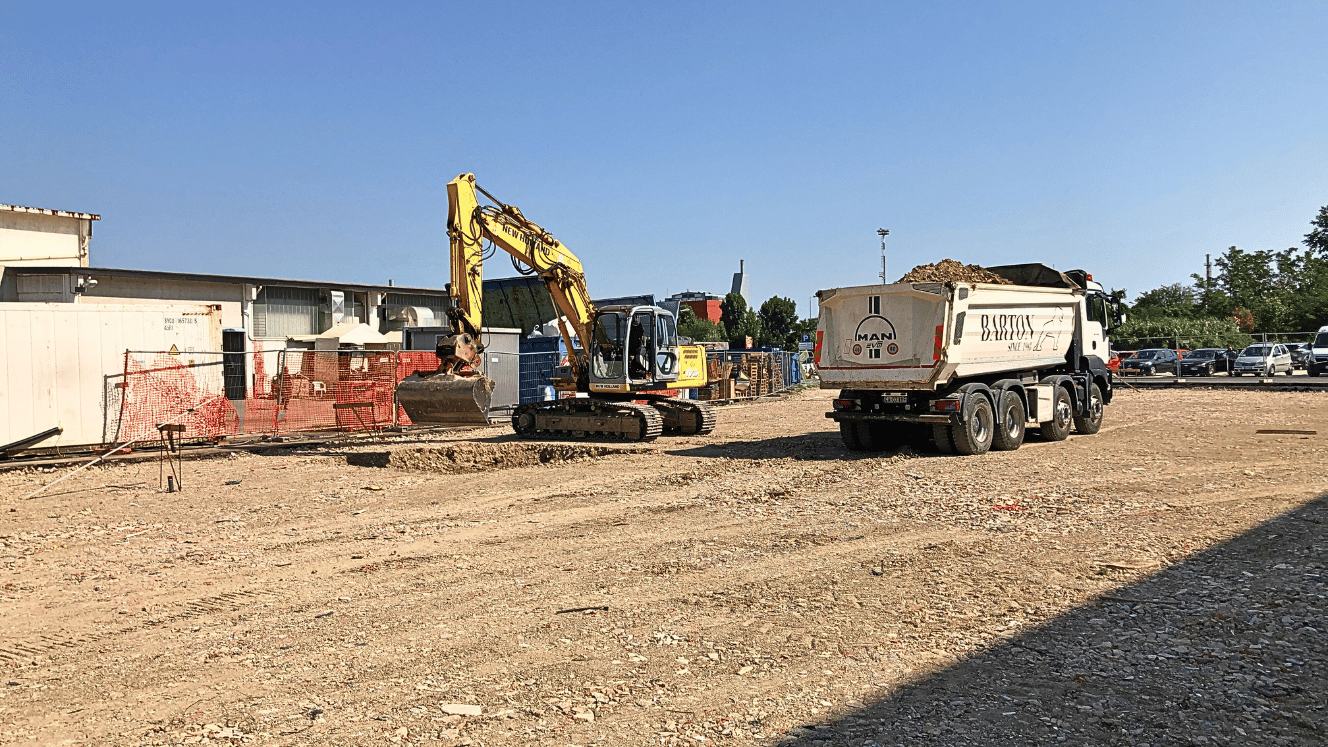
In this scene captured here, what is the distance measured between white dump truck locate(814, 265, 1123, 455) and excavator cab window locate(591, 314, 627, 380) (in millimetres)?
4814

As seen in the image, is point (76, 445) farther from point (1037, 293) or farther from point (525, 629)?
point (1037, 293)

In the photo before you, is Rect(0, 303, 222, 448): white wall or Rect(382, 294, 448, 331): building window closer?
Rect(0, 303, 222, 448): white wall

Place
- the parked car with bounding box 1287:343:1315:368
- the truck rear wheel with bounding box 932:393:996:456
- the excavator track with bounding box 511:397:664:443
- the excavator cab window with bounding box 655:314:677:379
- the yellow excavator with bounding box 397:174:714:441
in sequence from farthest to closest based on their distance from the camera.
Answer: the parked car with bounding box 1287:343:1315:368 → the excavator cab window with bounding box 655:314:677:379 → the excavator track with bounding box 511:397:664:443 → the yellow excavator with bounding box 397:174:714:441 → the truck rear wheel with bounding box 932:393:996:456

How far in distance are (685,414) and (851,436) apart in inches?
182

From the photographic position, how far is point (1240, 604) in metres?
6.57

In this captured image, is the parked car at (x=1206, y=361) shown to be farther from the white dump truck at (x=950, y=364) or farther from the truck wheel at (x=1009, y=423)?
the truck wheel at (x=1009, y=423)

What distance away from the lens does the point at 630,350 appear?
19.5 m

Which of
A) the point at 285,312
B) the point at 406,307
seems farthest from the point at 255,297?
the point at 406,307

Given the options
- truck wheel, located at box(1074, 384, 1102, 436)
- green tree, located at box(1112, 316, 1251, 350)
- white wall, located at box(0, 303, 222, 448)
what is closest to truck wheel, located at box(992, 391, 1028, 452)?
truck wheel, located at box(1074, 384, 1102, 436)

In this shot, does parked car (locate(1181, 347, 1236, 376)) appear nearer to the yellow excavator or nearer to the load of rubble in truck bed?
the load of rubble in truck bed

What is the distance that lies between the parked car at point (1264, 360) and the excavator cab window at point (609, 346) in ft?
A: 119

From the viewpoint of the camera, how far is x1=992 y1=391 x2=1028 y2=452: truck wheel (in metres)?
15.9

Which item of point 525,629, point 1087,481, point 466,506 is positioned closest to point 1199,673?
point 525,629

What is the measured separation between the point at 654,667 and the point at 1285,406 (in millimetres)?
26206
